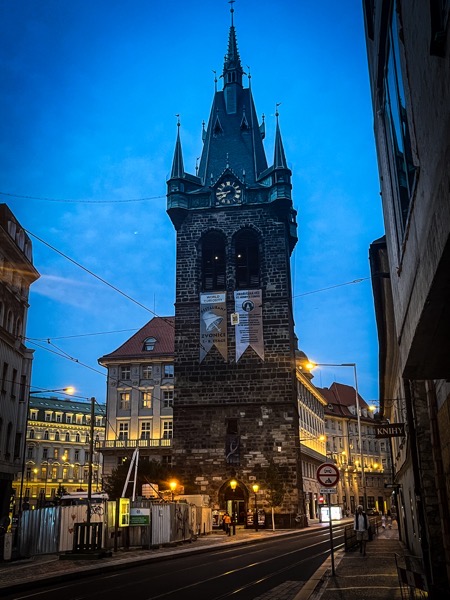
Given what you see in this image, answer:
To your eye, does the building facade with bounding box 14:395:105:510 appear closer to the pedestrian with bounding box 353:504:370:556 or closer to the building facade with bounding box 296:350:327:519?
the building facade with bounding box 296:350:327:519

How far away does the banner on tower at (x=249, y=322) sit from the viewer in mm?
51000

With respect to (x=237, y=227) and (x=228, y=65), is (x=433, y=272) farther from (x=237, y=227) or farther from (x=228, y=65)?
(x=228, y=65)

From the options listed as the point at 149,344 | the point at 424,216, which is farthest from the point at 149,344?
the point at 424,216

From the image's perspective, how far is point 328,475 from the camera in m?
16.8

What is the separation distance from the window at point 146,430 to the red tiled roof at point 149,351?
7458 millimetres

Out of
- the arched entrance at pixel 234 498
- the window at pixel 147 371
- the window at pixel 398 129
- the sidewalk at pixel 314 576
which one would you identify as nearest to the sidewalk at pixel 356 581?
the sidewalk at pixel 314 576

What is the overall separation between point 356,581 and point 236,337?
3687 cm

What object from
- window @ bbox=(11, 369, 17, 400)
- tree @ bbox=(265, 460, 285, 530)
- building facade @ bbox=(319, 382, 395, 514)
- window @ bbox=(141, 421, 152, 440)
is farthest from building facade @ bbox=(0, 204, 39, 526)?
building facade @ bbox=(319, 382, 395, 514)

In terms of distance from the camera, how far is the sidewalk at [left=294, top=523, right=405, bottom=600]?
12.2m

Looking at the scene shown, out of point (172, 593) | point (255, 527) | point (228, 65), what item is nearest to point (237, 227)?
point (228, 65)

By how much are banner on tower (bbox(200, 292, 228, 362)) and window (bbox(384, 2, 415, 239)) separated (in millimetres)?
39853

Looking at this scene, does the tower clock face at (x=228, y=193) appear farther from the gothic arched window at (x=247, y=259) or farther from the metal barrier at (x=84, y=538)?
the metal barrier at (x=84, y=538)

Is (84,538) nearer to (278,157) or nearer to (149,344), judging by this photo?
(278,157)

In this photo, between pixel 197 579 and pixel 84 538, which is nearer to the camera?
pixel 197 579
